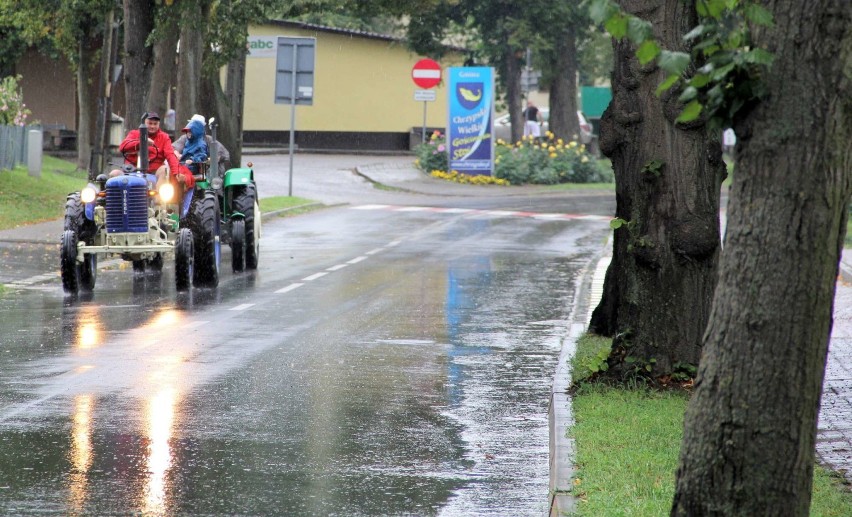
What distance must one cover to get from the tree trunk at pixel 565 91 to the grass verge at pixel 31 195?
1970 cm

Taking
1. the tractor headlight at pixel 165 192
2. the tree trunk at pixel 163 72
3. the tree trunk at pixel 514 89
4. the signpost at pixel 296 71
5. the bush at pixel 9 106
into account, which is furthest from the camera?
the tree trunk at pixel 514 89

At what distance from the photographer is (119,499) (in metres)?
7.04

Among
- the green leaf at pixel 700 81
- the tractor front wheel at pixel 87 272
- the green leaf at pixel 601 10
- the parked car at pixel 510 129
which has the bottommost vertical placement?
the tractor front wheel at pixel 87 272

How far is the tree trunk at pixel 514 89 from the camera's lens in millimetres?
48969

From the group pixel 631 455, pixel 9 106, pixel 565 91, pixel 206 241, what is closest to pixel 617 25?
pixel 631 455

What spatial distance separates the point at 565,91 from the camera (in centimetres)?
4991

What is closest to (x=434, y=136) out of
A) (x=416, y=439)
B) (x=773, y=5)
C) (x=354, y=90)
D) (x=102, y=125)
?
(x=354, y=90)

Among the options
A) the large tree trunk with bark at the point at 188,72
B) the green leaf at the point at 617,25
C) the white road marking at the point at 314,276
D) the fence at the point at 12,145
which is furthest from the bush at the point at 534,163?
the green leaf at the point at 617,25

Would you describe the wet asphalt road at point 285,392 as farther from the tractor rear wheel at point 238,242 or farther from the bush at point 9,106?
the bush at point 9,106

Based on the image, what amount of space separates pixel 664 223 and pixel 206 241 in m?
7.72

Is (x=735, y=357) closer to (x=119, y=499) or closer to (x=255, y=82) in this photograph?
(x=119, y=499)

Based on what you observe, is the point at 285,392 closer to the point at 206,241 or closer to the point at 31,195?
the point at 206,241

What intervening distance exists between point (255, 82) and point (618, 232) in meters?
43.3

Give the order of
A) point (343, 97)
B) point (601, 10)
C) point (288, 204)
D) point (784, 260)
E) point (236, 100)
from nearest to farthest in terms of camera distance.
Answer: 1. point (601, 10)
2. point (784, 260)
3. point (288, 204)
4. point (236, 100)
5. point (343, 97)
